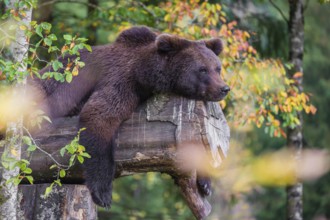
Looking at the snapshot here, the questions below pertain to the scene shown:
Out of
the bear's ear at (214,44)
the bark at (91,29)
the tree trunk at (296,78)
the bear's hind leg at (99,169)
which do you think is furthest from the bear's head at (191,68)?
the bark at (91,29)

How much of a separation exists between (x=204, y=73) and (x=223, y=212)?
28.5 ft

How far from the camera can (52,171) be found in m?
4.60

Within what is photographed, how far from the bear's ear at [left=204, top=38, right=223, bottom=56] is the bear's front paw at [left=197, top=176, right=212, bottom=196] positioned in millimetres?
1165

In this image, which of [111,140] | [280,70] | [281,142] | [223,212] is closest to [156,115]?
[111,140]

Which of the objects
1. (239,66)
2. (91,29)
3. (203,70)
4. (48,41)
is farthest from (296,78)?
(48,41)

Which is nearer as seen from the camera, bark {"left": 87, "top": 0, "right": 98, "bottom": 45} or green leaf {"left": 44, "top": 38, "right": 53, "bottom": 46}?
green leaf {"left": 44, "top": 38, "right": 53, "bottom": 46}

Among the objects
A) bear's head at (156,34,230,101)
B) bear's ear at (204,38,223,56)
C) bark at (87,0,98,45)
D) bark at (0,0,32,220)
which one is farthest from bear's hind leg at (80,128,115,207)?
bark at (87,0,98,45)

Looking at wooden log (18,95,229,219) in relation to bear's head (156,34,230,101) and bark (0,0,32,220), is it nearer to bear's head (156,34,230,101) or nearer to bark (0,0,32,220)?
bear's head (156,34,230,101)

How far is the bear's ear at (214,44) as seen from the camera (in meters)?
5.11

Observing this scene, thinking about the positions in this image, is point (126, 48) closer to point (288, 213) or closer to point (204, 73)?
point (204, 73)

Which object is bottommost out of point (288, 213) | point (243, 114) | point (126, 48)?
point (288, 213)

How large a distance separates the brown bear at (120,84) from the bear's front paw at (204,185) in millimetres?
760

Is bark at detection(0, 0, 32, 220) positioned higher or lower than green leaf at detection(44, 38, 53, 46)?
lower

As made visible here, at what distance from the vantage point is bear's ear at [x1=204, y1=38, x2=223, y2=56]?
5105mm
